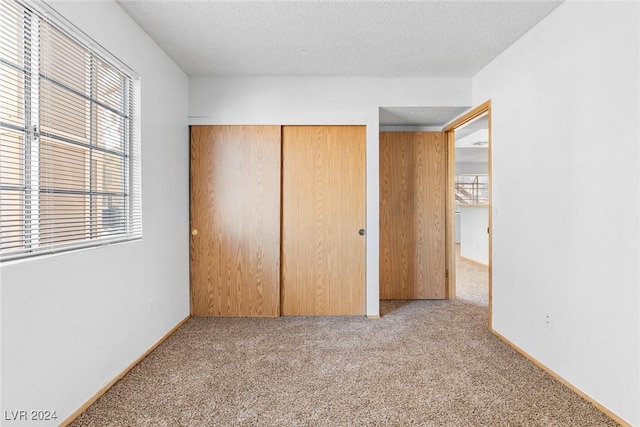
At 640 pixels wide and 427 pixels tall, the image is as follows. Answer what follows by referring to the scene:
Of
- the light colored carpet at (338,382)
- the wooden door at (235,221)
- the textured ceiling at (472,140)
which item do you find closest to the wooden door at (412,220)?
the textured ceiling at (472,140)

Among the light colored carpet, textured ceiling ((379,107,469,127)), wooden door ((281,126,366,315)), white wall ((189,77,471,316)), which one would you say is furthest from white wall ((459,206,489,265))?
wooden door ((281,126,366,315))

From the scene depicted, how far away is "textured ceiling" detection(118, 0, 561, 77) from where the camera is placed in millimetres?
2141

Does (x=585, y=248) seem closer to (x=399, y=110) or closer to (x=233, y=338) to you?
(x=399, y=110)

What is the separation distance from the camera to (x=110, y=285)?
2.03 meters

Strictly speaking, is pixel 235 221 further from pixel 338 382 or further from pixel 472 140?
pixel 472 140

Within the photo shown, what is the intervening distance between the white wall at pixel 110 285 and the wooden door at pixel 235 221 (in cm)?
15

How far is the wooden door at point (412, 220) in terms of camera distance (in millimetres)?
3979

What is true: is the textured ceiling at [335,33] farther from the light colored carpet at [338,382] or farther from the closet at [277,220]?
the light colored carpet at [338,382]

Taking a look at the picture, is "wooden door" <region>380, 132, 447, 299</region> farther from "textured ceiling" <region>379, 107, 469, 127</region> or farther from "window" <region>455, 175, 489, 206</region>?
"window" <region>455, 175, 489, 206</region>

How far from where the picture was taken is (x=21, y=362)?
144 centimetres

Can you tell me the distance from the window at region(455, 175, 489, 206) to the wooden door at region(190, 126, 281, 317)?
5.93m

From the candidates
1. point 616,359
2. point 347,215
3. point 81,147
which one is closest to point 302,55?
point 347,215

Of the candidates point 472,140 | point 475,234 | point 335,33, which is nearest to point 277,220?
point 335,33

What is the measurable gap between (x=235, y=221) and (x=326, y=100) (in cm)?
154
